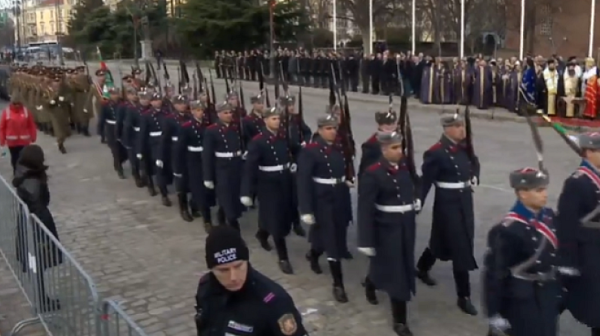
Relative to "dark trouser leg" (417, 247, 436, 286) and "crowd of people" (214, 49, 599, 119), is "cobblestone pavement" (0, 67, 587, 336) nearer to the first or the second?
"dark trouser leg" (417, 247, 436, 286)

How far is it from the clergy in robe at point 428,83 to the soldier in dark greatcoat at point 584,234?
1851 centimetres

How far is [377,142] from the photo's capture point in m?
7.07

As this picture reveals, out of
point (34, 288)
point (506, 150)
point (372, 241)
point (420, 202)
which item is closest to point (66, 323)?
point (34, 288)

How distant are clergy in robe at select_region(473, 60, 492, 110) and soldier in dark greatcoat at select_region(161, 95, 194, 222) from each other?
12.9 metres

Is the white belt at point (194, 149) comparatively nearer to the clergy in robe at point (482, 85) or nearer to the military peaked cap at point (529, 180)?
the military peaked cap at point (529, 180)

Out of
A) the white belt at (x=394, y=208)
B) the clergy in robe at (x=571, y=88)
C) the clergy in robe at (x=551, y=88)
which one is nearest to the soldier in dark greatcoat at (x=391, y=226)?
the white belt at (x=394, y=208)

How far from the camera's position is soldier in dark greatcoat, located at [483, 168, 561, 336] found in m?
4.54

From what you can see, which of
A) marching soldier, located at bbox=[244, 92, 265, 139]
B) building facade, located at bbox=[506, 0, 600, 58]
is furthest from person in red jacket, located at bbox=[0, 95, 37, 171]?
building facade, located at bbox=[506, 0, 600, 58]

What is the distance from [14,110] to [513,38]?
1411 inches

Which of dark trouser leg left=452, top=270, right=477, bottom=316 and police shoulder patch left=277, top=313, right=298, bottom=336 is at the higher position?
police shoulder patch left=277, top=313, right=298, bottom=336

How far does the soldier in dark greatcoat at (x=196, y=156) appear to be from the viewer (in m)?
9.64

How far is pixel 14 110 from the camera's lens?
478 inches

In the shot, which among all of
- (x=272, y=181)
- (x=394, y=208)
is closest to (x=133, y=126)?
(x=272, y=181)

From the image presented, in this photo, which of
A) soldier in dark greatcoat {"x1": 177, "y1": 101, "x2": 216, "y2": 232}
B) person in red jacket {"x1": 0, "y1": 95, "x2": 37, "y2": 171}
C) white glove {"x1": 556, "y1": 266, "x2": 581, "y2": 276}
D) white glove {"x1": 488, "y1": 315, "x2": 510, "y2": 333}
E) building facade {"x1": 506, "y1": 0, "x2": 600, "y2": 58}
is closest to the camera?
white glove {"x1": 488, "y1": 315, "x2": 510, "y2": 333}
